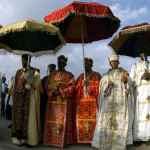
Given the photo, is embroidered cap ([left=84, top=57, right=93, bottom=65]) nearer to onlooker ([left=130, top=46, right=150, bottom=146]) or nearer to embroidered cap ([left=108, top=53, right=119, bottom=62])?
embroidered cap ([left=108, top=53, right=119, bottom=62])

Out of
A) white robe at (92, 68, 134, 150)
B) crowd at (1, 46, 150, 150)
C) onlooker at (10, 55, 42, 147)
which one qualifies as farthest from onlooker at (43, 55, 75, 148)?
white robe at (92, 68, 134, 150)

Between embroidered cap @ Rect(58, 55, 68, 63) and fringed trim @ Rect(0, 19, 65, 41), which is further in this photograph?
embroidered cap @ Rect(58, 55, 68, 63)

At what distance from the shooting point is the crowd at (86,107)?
221 inches

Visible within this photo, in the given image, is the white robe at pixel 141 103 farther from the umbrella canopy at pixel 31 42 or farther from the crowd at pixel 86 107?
the umbrella canopy at pixel 31 42

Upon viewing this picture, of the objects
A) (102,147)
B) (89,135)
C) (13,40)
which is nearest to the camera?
(102,147)

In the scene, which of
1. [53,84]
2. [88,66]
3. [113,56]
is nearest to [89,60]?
[88,66]

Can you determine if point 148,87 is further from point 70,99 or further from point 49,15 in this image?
point 49,15

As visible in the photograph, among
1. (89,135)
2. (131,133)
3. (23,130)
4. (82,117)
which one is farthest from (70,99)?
(131,133)

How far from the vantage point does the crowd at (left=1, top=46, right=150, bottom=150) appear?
560 centimetres

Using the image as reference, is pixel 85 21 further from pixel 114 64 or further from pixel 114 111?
pixel 114 111

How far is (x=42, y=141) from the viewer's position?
632cm

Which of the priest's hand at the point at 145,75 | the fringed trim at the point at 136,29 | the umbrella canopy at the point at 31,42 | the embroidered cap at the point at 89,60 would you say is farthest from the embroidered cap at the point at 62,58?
the priest's hand at the point at 145,75

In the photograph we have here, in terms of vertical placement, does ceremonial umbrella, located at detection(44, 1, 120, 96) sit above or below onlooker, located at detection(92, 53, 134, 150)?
above

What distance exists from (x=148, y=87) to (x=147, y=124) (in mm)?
1005
